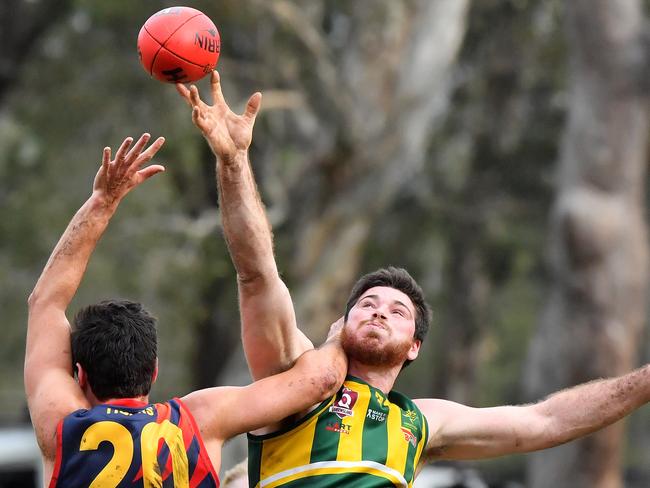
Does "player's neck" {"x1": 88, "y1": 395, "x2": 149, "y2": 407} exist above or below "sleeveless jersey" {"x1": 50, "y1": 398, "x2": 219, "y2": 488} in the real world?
above

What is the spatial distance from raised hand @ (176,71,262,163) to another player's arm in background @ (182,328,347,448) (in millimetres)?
865

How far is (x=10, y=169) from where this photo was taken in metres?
25.2

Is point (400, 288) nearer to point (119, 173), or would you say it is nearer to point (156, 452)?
point (119, 173)

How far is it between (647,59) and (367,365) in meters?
13.1

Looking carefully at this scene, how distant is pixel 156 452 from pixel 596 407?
2.19 metres

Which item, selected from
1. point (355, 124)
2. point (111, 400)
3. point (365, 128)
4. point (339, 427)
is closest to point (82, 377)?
point (111, 400)

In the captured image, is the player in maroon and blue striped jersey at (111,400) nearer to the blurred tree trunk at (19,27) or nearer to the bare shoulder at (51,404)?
the bare shoulder at (51,404)

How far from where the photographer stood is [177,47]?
5316 mm

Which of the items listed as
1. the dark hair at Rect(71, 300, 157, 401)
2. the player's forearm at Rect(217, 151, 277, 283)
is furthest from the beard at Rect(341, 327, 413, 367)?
the dark hair at Rect(71, 300, 157, 401)

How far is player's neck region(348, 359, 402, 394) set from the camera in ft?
17.3

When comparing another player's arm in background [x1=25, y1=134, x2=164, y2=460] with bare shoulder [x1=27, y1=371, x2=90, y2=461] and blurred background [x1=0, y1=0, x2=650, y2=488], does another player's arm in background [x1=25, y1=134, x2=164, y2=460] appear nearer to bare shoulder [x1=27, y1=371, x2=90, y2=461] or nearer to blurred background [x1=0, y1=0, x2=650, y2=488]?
bare shoulder [x1=27, y1=371, x2=90, y2=461]

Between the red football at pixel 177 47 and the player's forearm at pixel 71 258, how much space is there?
2.55 ft

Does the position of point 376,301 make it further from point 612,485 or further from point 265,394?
point 612,485

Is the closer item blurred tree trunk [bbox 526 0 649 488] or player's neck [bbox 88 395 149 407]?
player's neck [bbox 88 395 149 407]
